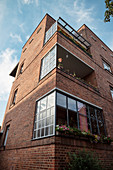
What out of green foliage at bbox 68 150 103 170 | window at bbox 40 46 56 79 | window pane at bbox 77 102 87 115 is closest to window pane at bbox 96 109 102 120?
window pane at bbox 77 102 87 115

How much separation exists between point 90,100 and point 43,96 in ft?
10.3

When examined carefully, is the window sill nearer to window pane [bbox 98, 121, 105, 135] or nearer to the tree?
window pane [bbox 98, 121, 105, 135]

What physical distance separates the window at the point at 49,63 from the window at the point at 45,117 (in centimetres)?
195

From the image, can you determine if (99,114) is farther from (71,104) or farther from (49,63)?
(49,63)

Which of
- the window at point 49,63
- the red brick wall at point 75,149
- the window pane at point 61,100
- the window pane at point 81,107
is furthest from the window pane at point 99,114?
the window at point 49,63

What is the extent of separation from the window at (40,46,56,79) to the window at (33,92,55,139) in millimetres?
1952

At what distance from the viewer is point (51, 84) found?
19.0 ft

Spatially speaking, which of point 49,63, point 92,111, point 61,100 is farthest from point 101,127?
point 49,63

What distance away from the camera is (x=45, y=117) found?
5297 mm

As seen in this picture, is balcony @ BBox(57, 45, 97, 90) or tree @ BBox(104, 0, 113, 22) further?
balcony @ BBox(57, 45, 97, 90)

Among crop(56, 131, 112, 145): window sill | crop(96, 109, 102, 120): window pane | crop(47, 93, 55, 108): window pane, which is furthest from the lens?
crop(96, 109, 102, 120): window pane

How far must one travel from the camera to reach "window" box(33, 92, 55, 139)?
4.88 metres

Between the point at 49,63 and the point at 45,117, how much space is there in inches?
139

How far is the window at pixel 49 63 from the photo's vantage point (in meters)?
6.84
